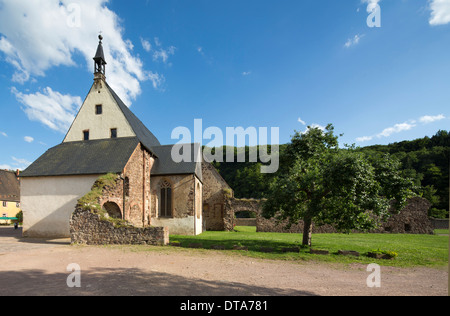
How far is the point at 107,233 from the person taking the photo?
42.1ft

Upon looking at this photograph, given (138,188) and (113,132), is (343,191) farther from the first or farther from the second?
(113,132)

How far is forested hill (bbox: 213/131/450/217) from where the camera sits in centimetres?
4062

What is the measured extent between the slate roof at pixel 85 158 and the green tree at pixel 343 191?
12734 mm

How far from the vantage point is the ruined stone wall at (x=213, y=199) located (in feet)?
85.0

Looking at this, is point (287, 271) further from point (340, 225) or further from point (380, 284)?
point (340, 225)

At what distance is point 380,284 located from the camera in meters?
6.32

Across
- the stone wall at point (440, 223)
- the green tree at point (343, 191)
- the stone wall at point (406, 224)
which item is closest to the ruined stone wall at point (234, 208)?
the stone wall at point (406, 224)

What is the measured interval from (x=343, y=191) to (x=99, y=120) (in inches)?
896

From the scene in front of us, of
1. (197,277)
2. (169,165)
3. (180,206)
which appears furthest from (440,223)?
(197,277)

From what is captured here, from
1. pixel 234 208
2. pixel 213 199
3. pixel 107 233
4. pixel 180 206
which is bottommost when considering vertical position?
pixel 234 208

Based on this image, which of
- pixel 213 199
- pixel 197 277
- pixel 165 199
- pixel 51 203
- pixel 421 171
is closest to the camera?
pixel 197 277

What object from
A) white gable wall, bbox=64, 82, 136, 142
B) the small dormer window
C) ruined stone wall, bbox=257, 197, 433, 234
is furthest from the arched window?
ruined stone wall, bbox=257, 197, 433, 234

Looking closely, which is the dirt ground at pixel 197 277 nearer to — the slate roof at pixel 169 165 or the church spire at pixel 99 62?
the slate roof at pixel 169 165

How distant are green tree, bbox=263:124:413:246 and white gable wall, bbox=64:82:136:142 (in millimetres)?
16511
